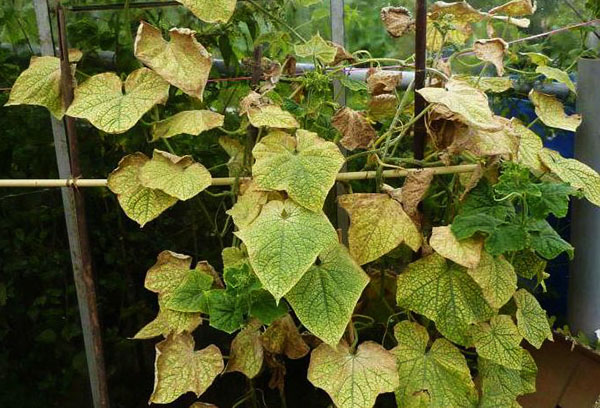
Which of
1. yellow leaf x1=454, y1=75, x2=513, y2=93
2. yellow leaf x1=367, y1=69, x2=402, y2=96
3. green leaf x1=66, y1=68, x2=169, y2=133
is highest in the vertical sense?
green leaf x1=66, y1=68, x2=169, y2=133

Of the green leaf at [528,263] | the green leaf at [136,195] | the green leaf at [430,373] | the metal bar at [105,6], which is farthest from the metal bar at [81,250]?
the green leaf at [528,263]

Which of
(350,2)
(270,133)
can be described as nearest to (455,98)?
(270,133)

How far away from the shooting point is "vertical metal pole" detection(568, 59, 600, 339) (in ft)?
6.09

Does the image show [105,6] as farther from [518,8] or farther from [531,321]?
[531,321]

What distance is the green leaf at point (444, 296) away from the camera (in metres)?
1.31

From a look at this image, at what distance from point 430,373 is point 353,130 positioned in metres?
0.49

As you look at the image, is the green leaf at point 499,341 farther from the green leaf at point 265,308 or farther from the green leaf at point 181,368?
the green leaf at point 181,368

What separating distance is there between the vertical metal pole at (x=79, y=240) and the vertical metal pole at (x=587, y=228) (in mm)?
1254

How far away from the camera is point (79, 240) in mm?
1530

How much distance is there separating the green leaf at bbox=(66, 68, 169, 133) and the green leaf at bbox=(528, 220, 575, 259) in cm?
72

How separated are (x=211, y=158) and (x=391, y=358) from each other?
88 cm

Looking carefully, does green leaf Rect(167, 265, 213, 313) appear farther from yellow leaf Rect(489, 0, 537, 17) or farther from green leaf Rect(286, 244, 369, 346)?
yellow leaf Rect(489, 0, 537, 17)

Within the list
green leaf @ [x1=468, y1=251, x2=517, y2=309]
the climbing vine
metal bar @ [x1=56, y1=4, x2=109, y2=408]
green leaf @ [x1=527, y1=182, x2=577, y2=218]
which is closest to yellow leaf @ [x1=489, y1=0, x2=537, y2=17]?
the climbing vine

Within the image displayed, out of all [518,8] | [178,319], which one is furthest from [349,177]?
[518,8]
